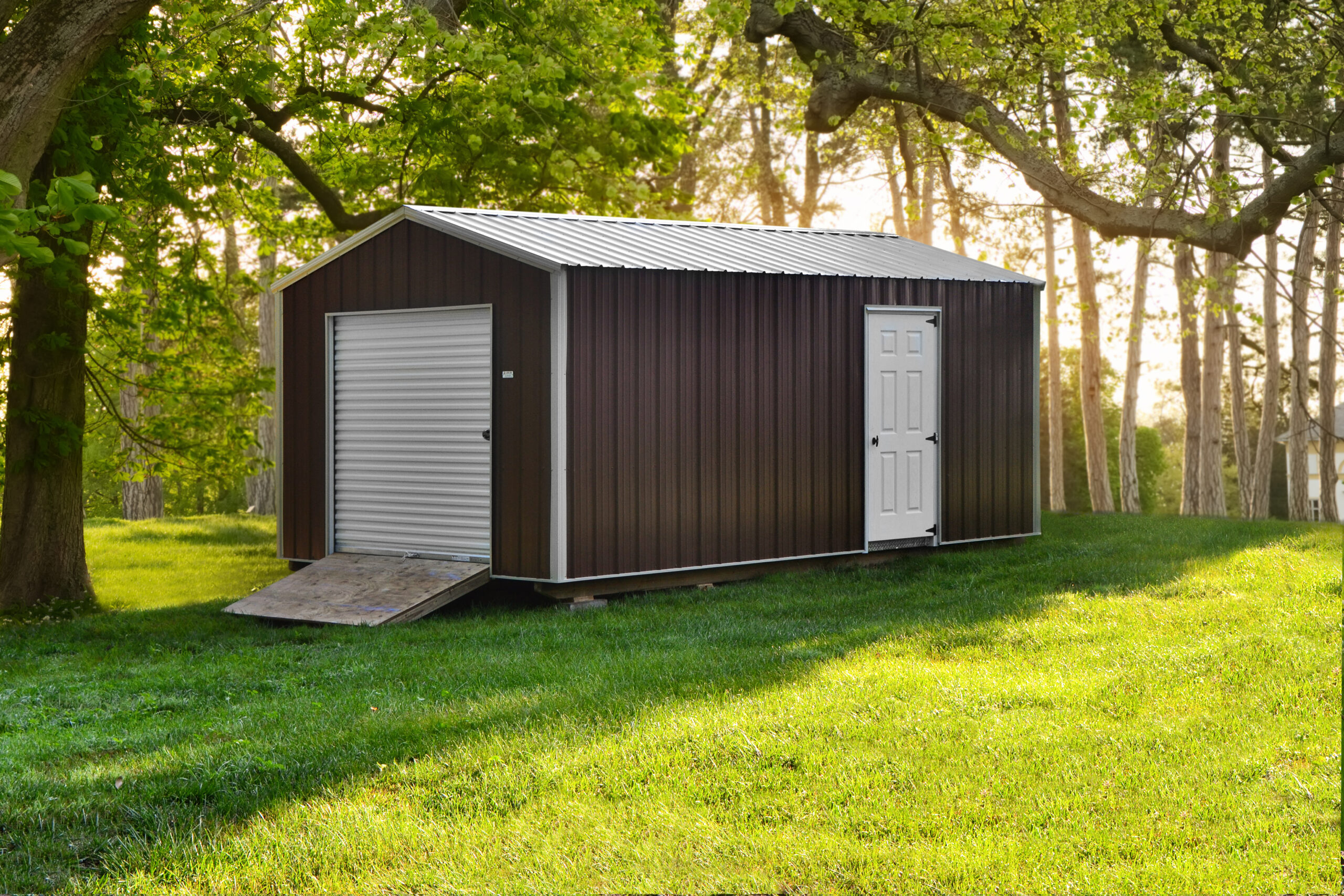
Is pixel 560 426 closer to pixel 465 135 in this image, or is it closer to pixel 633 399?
pixel 633 399

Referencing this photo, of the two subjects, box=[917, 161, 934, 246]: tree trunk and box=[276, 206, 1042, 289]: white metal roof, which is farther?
box=[917, 161, 934, 246]: tree trunk

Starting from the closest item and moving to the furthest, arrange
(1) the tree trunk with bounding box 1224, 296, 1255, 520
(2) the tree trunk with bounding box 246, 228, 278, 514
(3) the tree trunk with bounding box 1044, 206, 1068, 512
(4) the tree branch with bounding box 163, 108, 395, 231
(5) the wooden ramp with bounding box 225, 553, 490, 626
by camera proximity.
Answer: (5) the wooden ramp with bounding box 225, 553, 490, 626, (4) the tree branch with bounding box 163, 108, 395, 231, (2) the tree trunk with bounding box 246, 228, 278, 514, (1) the tree trunk with bounding box 1224, 296, 1255, 520, (3) the tree trunk with bounding box 1044, 206, 1068, 512

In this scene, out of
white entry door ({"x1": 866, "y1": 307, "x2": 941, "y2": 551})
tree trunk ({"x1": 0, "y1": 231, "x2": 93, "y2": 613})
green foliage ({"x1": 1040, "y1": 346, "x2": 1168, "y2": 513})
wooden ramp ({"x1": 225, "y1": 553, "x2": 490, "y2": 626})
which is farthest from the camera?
green foliage ({"x1": 1040, "y1": 346, "x2": 1168, "y2": 513})

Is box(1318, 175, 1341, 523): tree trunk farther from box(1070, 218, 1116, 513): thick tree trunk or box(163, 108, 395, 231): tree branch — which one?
box(163, 108, 395, 231): tree branch

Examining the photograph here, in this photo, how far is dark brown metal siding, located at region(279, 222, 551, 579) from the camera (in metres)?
10.0

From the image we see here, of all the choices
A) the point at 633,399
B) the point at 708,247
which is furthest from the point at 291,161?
the point at 633,399

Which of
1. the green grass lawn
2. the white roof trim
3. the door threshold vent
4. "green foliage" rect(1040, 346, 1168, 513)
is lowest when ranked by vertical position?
the green grass lawn

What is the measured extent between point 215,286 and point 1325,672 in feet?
40.1

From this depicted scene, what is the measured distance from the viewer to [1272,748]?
525cm

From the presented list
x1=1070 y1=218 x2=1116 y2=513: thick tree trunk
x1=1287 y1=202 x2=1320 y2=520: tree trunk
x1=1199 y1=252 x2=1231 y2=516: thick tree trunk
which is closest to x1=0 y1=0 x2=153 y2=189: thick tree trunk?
x1=1287 y1=202 x2=1320 y2=520: tree trunk

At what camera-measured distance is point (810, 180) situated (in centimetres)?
2419

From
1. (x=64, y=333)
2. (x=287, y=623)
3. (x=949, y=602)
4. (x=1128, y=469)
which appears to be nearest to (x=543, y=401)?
(x=287, y=623)

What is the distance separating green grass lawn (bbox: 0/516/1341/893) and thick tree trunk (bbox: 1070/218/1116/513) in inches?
582

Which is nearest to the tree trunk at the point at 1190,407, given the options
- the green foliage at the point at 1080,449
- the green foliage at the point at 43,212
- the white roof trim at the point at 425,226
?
the green foliage at the point at 1080,449
